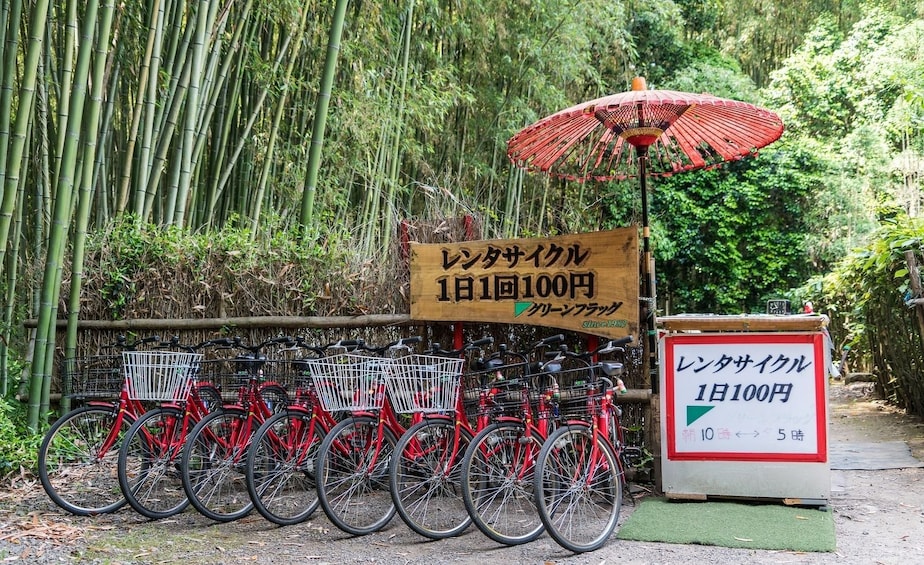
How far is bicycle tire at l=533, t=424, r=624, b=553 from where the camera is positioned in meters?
3.53

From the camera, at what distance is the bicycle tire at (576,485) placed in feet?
11.6

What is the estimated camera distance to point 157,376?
4.20m

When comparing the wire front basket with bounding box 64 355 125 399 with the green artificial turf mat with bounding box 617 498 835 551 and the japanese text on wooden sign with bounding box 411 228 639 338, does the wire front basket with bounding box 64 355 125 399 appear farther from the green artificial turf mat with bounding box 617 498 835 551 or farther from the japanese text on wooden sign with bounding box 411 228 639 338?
the green artificial turf mat with bounding box 617 498 835 551

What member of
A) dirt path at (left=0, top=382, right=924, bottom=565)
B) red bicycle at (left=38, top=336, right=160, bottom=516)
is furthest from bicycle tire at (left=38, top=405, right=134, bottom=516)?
dirt path at (left=0, top=382, right=924, bottom=565)

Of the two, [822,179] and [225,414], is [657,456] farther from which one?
[822,179]

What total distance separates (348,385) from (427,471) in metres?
0.54

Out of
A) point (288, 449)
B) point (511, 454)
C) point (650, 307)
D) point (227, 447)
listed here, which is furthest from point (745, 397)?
point (227, 447)

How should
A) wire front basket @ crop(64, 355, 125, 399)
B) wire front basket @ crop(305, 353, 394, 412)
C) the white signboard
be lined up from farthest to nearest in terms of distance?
1. wire front basket @ crop(64, 355, 125, 399)
2. the white signboard
3. wire front basket @ crop(305, 353, 394, 412)

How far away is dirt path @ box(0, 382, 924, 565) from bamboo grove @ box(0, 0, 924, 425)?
1222mm

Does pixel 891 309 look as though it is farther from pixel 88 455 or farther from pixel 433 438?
pixel 88 455

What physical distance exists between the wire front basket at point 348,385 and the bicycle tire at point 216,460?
0.52 meters

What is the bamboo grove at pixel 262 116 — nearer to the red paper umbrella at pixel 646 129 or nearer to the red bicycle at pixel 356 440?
the red paper umbrella at pixel 646 129

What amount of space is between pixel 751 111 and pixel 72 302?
13.2ft

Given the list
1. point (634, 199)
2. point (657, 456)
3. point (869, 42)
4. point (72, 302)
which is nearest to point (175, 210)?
point (72, 302)
